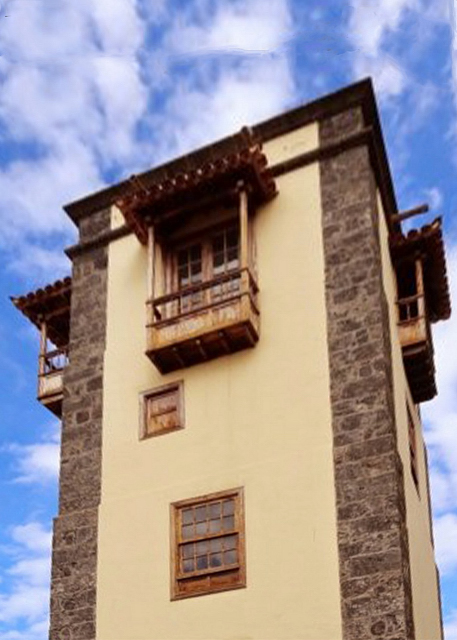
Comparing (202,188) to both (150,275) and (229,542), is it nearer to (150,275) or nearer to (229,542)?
(150,275)

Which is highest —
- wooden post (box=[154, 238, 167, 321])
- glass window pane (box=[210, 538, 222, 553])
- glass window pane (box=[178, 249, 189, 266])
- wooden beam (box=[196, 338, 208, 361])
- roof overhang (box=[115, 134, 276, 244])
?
roof overhang (box=[115, 134, 276, 244])

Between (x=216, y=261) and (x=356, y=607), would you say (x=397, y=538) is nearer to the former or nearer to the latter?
(x=356, y=607)

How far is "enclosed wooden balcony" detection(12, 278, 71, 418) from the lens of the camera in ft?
56.6

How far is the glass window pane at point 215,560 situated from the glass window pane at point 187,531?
444 millimetres

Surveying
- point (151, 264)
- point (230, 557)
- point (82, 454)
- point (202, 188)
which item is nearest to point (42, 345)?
point (82, 454)

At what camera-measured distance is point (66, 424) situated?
16.3m

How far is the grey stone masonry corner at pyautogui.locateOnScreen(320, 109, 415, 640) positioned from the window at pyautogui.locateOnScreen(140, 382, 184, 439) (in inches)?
92.6

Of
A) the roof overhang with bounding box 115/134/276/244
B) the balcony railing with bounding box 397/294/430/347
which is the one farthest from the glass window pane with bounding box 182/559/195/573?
the roof overhang with bounding box 115/134/276/244

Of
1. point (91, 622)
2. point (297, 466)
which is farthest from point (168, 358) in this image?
point (91, 622)

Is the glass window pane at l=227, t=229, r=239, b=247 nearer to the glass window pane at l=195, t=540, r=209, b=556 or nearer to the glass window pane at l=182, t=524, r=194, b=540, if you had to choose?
the glass window pane at l=182, t=524, r=194, b=540

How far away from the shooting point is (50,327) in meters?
18.4

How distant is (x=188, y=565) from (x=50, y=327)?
582 centimetres

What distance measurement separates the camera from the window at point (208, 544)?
1380 centimetres

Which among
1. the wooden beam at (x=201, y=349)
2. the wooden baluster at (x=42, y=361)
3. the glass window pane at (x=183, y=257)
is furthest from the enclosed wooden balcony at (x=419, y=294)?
the wooden baluster at (x=42, y=361)
